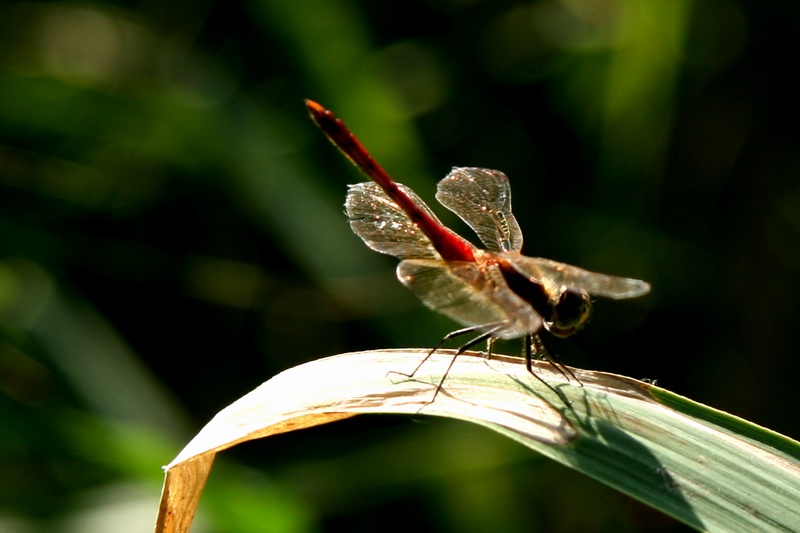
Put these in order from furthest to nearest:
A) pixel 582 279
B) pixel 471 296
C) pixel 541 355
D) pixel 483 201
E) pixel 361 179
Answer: pixel 361 179, pixel 483 201, pixel 541 355, pixel 471 296, pixel 582 279

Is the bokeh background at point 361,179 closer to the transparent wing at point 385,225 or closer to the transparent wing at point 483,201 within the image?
the transparent wing at point 483,201

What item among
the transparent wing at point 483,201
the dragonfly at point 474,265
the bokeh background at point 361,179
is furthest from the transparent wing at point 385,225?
the bokeh background at point 361,179

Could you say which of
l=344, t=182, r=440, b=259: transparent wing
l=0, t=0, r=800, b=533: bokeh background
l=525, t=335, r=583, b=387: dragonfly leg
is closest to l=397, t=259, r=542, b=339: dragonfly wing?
l=525, t=335, r=583, b=387: dragonfly leg

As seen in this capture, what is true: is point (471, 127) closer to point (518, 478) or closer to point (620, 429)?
point (518, 478)

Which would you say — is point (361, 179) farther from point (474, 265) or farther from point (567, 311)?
point (567, 311)

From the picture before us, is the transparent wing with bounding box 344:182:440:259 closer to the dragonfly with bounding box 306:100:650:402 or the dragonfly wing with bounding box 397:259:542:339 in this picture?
the dragonfly with bounding box 306:100:650:402

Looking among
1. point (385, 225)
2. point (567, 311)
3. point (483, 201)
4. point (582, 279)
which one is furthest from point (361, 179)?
point (582, 279)
